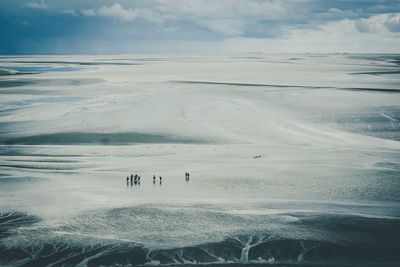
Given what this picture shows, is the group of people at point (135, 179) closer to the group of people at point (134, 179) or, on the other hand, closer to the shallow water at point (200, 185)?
the group of people at point (134, 179)

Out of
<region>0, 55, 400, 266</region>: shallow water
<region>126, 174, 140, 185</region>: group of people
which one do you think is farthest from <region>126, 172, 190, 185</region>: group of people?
<region>0, 55, 400, 266</region>: shallow water

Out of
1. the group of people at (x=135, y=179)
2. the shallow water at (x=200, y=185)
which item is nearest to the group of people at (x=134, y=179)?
the group of people at (x=135, y=179)

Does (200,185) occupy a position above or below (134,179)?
below

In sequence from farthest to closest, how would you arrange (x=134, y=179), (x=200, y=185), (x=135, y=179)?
(x=134, y=179) → (x=135, y=179) → (x=200, y=185)

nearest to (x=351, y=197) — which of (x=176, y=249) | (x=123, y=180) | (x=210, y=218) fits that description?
(x=210, y=218)

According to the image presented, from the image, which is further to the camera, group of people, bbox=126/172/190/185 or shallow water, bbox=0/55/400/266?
group of people, bbox=126/172/190/185

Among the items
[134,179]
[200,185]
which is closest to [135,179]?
[134,179]

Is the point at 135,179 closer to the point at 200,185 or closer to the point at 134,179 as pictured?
the point at 134,179

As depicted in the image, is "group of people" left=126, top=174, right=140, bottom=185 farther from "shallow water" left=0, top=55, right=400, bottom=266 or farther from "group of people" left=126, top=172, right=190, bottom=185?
"shallow water" left=0, top=55, right=400, bottom=266

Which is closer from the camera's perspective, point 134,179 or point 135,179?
point 135,179
